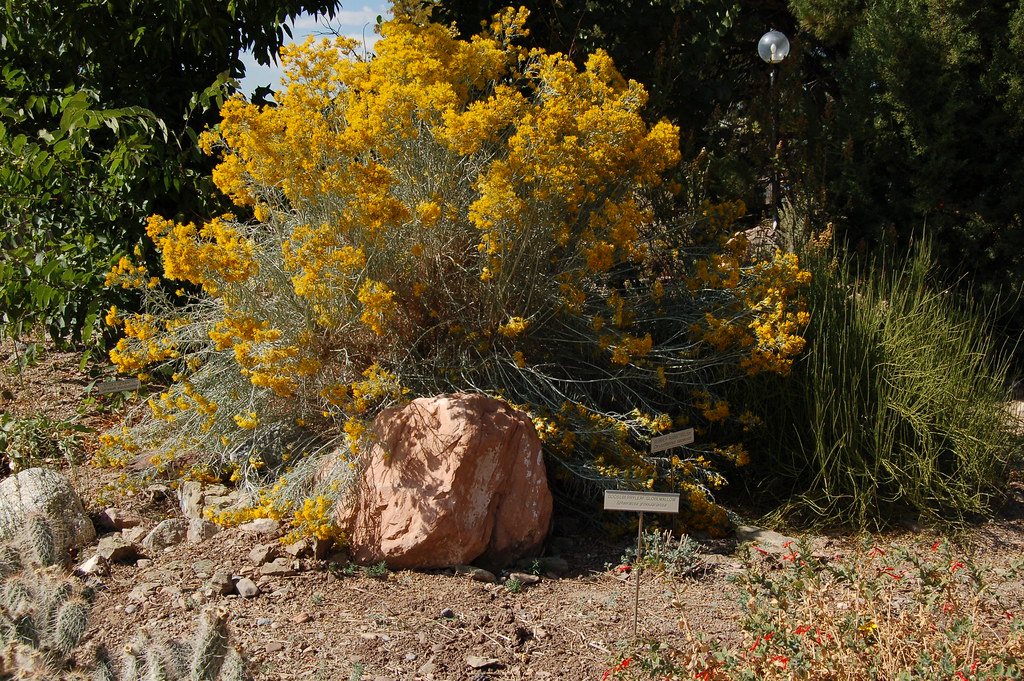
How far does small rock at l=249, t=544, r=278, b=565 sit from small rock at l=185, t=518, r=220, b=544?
0.25 metres

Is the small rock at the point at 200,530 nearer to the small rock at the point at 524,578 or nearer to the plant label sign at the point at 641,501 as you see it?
the small rock at the point at 524,578

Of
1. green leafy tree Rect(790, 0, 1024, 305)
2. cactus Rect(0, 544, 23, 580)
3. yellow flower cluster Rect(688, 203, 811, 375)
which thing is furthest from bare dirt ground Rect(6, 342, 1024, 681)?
green leafy tree Rect(790, 0, 1024, 305)

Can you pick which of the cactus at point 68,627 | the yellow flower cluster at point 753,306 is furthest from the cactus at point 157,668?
the yellow flower cluster at point 753,306

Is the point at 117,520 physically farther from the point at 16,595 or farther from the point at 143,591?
the point at 16,595

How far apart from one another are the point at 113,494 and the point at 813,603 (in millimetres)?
2729

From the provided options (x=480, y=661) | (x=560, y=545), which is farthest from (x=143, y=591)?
(x=560, y=545)

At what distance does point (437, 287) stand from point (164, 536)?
1394 mm

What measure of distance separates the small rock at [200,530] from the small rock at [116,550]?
0.20 metres

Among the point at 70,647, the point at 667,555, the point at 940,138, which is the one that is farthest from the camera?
the point at 940,138

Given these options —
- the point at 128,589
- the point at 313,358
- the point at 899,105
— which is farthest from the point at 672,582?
the point at 899,105

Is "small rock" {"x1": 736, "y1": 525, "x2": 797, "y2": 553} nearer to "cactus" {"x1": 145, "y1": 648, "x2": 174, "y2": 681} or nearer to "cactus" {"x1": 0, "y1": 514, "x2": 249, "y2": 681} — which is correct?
"cactus" {"x1": 0, "y1": 514, "x2": 249, "y2": 681}

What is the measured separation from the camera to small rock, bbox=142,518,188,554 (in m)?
3.53

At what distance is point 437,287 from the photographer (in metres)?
3.98

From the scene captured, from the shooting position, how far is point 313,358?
371 cm
